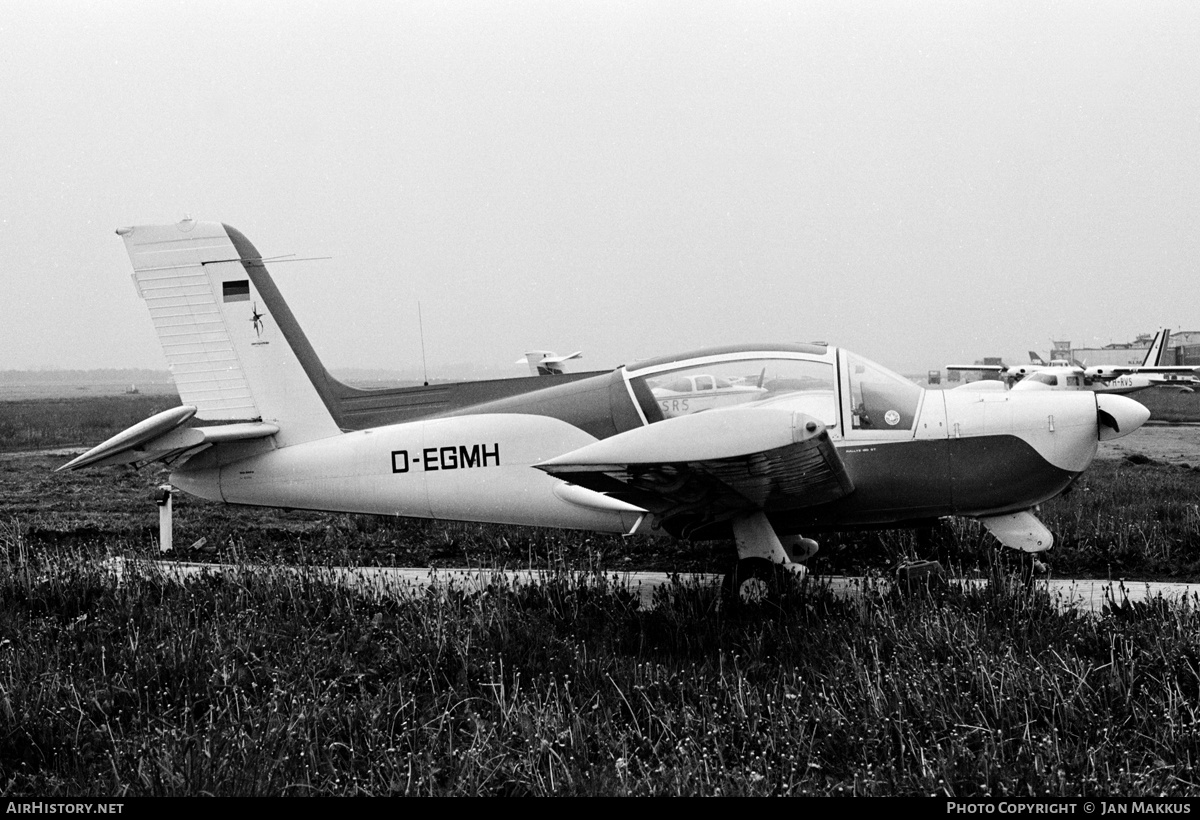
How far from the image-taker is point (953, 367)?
57.5m

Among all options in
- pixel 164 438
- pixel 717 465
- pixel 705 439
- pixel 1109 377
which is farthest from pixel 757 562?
pixel 1109 377

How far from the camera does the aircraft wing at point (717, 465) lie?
512 cm

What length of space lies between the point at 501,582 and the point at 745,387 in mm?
2264

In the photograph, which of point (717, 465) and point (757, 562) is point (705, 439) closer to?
point (717, 465)

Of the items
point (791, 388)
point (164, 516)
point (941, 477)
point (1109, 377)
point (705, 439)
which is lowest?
point (1109, 377)

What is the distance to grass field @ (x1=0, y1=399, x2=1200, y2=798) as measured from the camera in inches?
138

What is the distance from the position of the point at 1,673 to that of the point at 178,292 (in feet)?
12.4

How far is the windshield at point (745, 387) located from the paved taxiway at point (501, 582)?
1.25 meters

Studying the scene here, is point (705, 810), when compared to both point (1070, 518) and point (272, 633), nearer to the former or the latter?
point (272, 633)

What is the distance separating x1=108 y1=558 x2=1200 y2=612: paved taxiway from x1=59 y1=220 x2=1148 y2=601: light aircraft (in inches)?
17.4

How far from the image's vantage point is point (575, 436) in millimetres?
6820

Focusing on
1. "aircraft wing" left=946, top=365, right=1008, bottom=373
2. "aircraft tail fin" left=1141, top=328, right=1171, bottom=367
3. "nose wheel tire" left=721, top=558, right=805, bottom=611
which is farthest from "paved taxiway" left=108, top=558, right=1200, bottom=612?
"aircraft tail fin" left=1141, top=328, right=1171, bottom=367

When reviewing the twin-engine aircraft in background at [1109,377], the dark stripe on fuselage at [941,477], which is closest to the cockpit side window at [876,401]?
the dark stripe on fuselage at [941,477]

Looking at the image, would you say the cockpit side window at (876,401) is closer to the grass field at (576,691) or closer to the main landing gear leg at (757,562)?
Answer: the main landing gear leg at (757,562)
